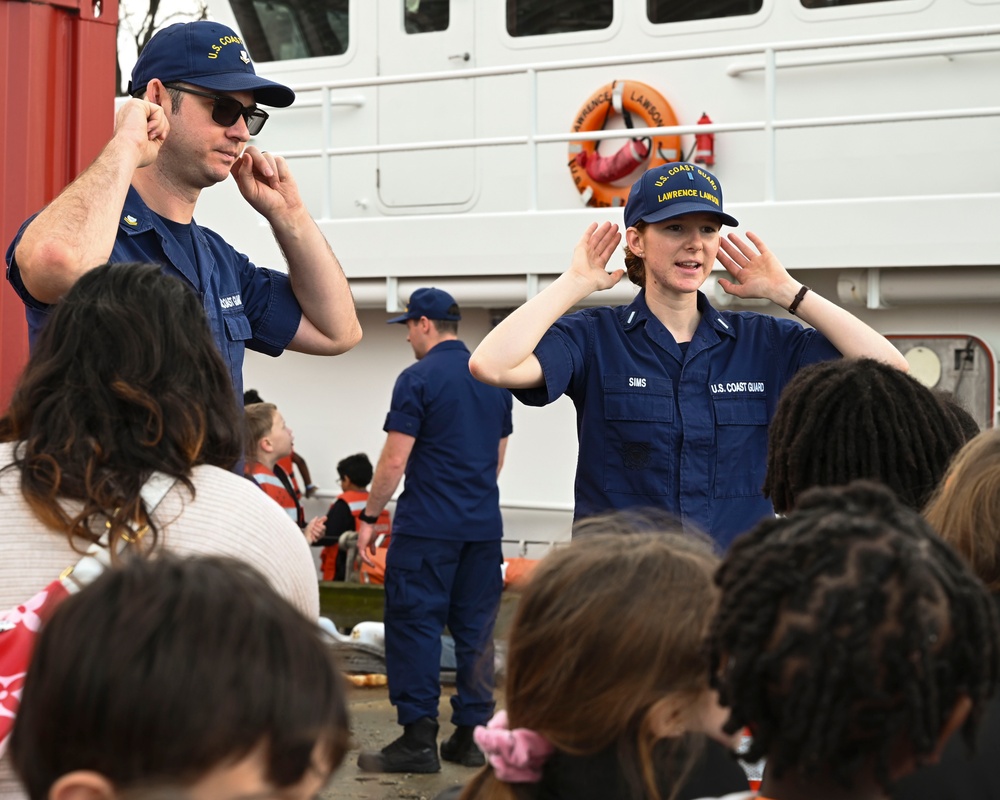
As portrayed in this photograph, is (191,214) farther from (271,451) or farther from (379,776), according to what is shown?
(271,451)

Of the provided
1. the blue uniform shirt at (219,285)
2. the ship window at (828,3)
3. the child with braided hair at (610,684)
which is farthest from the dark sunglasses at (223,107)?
the ship window at (828,3)

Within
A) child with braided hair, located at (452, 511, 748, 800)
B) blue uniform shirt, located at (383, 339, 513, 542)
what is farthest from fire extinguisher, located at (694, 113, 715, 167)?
child with braided hair, located at (452, 511, 748, 800)

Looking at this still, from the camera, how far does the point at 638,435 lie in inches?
131

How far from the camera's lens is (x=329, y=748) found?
1228 mm

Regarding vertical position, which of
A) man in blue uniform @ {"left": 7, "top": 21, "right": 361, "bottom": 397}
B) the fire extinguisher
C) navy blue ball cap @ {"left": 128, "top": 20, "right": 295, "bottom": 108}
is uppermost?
the fire extinguisher

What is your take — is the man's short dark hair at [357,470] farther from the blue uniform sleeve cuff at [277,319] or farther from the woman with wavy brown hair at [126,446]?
the woman with wavy brown hair at [126,446]

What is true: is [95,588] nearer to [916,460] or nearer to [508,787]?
[508,787]

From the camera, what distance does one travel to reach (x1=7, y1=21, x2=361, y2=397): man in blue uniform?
2.67 meters

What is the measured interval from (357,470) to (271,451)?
3.73 ft

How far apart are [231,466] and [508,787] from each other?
682mm

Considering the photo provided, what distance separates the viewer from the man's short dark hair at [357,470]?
865 cm

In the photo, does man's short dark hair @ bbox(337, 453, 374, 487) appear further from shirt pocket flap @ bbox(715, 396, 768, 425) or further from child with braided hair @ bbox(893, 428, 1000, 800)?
child with braided hair @ bbox(893, 428, 1000, 800)

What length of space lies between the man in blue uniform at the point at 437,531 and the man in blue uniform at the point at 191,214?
276 cm

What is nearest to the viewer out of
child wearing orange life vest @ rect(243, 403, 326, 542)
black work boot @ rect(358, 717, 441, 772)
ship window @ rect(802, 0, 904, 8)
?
black work boot @ rect(358, 717, 441, 772)
